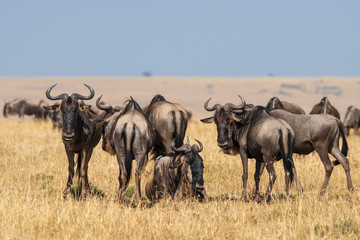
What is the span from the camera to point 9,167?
40.4 feet

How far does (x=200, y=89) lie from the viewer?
100000mm

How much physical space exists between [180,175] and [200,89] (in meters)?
90.8

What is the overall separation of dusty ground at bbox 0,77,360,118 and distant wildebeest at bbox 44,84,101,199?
6546cm

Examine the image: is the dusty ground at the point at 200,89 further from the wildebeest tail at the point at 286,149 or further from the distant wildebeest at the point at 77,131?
the wildebeest tail at the point at 286,149

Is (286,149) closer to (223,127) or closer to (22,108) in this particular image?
(223,127)

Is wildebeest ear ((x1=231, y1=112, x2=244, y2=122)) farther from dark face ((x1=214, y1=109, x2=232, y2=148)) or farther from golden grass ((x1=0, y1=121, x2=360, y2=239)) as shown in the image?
golden grass ((x1=0, y1=121, x2=360, y2=239))

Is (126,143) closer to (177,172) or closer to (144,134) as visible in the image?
(144,134)

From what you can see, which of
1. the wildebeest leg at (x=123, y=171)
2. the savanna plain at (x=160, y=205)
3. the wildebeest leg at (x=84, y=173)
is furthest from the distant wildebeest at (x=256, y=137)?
the wildebeest leg at (x=84, y=173)

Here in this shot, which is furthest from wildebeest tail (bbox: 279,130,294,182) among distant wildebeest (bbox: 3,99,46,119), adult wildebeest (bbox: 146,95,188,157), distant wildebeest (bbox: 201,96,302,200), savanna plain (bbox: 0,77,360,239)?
distant wildebeest (bbox: 3,99,46,119)

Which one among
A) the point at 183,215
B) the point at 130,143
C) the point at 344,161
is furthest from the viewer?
the point at 344,161

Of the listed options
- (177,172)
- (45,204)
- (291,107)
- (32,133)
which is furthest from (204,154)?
(32,133)

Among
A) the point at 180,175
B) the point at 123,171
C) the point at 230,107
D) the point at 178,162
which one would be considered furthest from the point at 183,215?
the point at 230,107

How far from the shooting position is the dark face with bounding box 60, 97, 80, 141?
907 centimetres

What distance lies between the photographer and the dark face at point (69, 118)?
907cm
